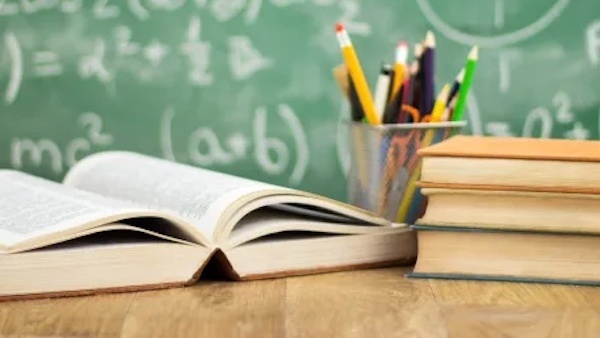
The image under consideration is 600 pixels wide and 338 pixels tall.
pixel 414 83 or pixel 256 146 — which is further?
pixel 256 146

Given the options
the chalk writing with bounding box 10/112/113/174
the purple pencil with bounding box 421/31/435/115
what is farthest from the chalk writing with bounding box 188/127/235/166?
the purple pencil with bounding box 421/31/435/115

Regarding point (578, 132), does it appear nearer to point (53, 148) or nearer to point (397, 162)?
point (397, 162)

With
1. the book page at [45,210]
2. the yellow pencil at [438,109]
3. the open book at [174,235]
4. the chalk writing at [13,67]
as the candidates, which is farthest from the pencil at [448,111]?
the chalk writing at [13,67]

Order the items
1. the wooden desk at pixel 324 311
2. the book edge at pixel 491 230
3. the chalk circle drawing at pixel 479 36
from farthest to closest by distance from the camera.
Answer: the chalk circle drawing at pixel 479 36 → the book edge at pixel 491 230 → the wooden desk at pixel 324 311

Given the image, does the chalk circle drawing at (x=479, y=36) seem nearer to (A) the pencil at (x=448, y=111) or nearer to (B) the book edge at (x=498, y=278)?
(A) the pencil at (x=448, y=111)

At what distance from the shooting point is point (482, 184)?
2.89 feet

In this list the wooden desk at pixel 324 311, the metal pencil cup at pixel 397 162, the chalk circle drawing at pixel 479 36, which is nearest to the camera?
the wooden desk at pixel 324 311

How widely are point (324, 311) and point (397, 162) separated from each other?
0.28 metres

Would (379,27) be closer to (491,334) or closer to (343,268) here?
(343,268)

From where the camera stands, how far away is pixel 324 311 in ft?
2.61

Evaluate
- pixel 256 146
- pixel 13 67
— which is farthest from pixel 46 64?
pixel 256 146

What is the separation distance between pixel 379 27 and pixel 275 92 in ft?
0.51

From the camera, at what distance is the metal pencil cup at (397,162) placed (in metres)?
1.04

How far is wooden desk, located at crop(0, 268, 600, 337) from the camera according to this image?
2.42 feet
